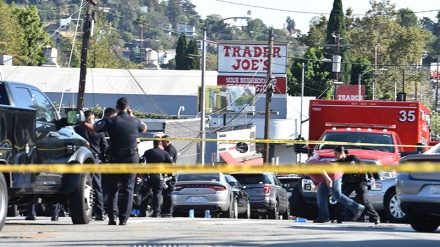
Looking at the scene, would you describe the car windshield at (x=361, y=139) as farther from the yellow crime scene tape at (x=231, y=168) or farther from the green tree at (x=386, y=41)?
the green tree at (x=386, y=41)

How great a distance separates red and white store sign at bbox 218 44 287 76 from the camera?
7631 cm

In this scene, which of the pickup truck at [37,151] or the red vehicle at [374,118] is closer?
the pickup truck at [37,151]

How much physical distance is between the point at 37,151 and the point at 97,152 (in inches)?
153

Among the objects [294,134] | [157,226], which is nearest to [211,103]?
[294,134]

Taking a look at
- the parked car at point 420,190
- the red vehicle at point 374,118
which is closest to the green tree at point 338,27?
the red vehicle at point 374,118

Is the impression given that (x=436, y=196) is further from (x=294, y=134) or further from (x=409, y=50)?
(x=409, y=50)

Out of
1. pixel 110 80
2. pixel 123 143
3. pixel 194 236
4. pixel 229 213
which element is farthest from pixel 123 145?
pixel 110 80

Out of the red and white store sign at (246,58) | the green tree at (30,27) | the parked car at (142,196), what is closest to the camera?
the parked car at (142,196)

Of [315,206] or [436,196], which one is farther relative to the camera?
[315,206]

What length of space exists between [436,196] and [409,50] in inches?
3973

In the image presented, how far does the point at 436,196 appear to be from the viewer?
14.2 metres

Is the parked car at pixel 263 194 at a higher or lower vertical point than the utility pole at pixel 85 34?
lower

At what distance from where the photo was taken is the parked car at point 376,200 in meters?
19.9

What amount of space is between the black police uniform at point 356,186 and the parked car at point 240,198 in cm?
611
